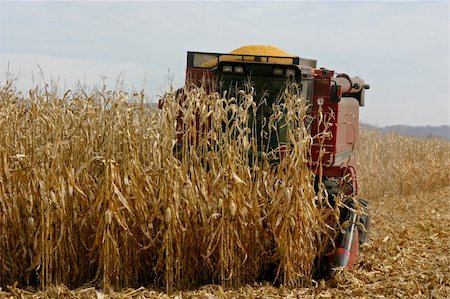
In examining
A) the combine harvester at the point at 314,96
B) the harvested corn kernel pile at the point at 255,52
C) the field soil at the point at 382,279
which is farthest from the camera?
the harvested corn kernel pile at the point at 255,52

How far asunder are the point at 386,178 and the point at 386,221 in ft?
15.2

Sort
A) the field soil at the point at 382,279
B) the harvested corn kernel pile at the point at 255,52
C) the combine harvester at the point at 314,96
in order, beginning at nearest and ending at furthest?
the field soil at the point at 382,279 < the combine harvester at the point at 314,96 < the harvested corn kernel pile at the point at 255,52

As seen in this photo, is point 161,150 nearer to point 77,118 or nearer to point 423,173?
point 77,118

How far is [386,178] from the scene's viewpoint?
1383cm

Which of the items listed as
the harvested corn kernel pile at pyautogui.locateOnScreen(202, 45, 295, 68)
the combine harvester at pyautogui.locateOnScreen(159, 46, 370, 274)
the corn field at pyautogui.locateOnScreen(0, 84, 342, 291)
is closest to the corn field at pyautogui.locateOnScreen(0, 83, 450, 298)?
the corn field at pyautogui.locateOnScreen(0, 84, 342, 291)

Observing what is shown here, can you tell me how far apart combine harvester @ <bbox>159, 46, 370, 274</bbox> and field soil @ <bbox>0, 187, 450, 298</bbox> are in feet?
0.68

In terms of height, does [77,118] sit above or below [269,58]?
below

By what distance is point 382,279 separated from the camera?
17.7 ft

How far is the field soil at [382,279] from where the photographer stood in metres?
4.85

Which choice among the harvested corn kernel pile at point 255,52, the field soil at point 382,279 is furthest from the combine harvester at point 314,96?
the field soil at point 382,279

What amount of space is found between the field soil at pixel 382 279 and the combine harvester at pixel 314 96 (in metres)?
0.21

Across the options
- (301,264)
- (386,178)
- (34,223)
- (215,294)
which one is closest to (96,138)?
(34,223)

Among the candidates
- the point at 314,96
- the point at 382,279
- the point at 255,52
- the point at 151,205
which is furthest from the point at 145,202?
the point at 255,52

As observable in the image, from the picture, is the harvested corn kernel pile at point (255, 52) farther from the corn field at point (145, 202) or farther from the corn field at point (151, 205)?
the corn field at point (145, 202)
